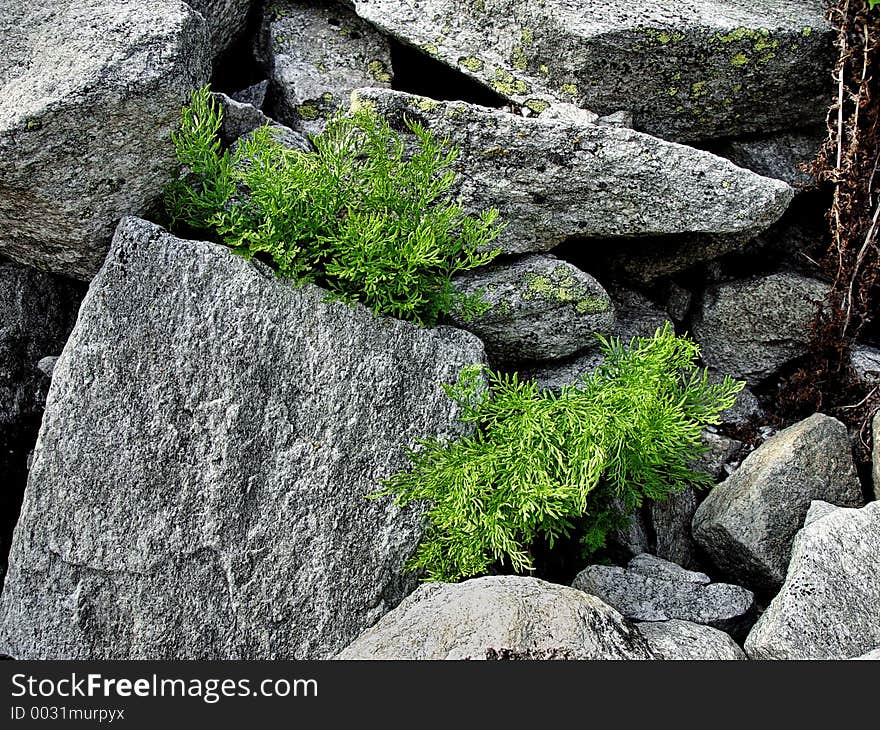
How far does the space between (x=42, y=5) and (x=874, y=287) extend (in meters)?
4.13

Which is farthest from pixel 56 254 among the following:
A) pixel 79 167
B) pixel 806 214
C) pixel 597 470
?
pixel 806 214

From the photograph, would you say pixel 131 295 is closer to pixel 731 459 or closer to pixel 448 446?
pixel 448 446

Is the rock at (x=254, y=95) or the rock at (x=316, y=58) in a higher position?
the rock at (x=316, y=58)

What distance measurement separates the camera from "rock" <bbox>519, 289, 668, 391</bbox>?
14.9 ft

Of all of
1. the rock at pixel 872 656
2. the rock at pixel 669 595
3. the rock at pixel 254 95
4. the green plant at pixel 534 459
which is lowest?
the rock at pixel 669 595

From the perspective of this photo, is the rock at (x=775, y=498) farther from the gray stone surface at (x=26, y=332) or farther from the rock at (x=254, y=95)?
the gray stone surface at (x=26, y=332)

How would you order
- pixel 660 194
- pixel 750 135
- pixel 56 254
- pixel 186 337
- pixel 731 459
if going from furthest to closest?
pixel 750 135, pixel 731 459, pixel 660 194, pixel 56 254, pixel 186 337

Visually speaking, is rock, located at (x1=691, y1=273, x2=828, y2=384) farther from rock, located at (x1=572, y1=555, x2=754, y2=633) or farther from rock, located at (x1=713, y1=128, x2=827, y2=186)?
rock, located at (x1=572, y1=555, x2=754, y2=633)

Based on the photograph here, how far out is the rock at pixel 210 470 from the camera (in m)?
3.54

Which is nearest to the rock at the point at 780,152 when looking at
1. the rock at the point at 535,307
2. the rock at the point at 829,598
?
the rock at the point at 535,307

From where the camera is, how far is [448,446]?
3758mm

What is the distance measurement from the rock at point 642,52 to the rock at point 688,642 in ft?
8.26

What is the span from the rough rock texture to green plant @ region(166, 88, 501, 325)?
15cm

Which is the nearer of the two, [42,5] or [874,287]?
[42,5]
